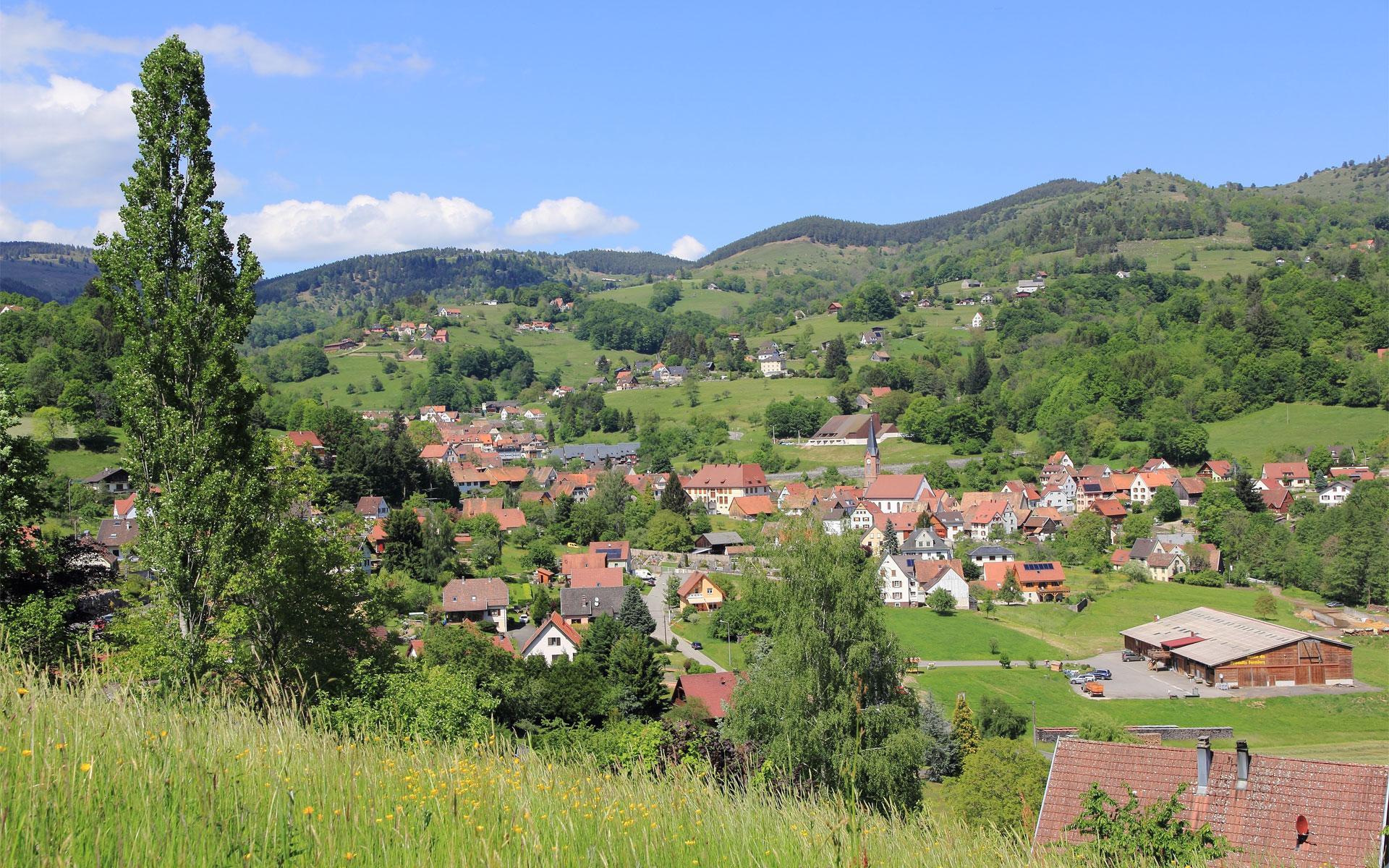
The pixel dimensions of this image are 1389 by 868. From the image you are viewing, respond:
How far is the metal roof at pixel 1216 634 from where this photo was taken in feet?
118

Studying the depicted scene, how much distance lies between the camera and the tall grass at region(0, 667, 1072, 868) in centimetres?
326

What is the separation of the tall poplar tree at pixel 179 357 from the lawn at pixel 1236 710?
83.7 ft

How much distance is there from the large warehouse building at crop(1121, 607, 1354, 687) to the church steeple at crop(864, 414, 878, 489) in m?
35.4

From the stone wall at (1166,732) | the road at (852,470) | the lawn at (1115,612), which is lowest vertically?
the lawn at (1115,612)

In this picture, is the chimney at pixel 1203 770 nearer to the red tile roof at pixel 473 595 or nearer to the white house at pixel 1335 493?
the red tile roof at pixel 473 595

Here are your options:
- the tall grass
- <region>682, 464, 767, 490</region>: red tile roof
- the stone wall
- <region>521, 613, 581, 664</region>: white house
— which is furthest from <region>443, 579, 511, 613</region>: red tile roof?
<region>682, 464, 767, 490</region>: red tile roof

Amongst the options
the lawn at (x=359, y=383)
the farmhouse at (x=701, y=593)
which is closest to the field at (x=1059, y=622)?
the farmhouse at (x=701, y=593)

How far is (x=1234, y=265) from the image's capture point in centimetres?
14238

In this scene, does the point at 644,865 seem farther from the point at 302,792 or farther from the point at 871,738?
the point at 871,738

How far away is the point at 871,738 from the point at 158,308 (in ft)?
40.9

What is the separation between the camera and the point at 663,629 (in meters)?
40.5

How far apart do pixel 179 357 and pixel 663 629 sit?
31604 mm

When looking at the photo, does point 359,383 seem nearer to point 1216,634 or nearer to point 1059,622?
point 1059,622

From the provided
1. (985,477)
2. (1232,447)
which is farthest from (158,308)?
(1232,447)
